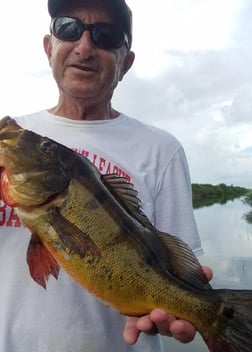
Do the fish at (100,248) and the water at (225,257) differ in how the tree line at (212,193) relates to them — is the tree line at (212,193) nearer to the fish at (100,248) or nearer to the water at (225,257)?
the water at (225,257)

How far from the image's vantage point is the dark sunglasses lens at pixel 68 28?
3.77 m

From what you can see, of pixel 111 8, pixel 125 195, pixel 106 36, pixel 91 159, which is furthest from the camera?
pixel 111 8

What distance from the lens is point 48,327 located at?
10.6 feet

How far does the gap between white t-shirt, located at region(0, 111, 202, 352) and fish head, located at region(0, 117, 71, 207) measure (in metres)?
0.60

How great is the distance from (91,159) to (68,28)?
1021mm

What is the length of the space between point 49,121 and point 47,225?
139 centimetres

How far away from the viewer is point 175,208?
12.6 feet

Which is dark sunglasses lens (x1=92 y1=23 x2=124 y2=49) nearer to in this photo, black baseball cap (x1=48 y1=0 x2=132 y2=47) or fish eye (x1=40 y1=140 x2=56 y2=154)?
black baseball cap (x1=48 y1=0 x2=132 y2=47)

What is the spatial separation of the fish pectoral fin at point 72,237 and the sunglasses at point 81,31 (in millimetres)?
1617

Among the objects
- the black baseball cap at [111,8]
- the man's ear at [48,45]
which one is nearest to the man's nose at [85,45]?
the black baseball cap at [111,8]

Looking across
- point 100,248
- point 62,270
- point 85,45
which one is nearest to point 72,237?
point 100,248

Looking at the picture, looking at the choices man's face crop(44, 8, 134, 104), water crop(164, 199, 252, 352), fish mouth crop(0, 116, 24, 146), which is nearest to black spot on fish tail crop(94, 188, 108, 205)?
fish mouth crop(0, 116, 24, 146)

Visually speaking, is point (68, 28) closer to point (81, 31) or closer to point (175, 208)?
point (81, 31)

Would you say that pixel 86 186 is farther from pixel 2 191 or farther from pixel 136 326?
pixel 136 326
